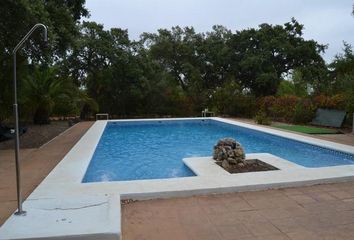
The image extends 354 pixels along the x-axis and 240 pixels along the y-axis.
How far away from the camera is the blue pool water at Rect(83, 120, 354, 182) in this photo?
25.5 feet

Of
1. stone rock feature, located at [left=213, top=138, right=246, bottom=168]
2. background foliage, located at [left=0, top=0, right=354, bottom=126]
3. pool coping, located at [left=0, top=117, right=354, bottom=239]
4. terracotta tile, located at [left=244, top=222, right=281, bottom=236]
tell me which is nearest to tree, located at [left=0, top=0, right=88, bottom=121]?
background foliage, located at [left=0, top=0, right=354, bottom=126]

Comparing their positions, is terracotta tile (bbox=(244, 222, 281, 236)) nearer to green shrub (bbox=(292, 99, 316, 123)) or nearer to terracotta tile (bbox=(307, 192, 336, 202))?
terracotta tile (bbox=(307, 192, 336, 202))

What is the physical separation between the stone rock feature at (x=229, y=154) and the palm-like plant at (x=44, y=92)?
966 centimetres

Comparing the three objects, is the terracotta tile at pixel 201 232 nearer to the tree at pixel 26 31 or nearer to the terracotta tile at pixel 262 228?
the terracotta tile at pixel 262 228

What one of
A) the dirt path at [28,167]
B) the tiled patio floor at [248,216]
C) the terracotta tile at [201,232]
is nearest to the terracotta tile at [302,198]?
the tiled patio floor at [248,216]

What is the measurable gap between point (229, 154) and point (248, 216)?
3.00 meters

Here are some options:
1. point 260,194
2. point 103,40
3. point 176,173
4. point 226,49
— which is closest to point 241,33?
point 226,49

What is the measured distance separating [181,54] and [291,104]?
10.3 m

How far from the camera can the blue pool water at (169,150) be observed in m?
7.78

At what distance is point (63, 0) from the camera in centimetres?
1048

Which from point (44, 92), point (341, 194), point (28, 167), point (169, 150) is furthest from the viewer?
point (44, 92)

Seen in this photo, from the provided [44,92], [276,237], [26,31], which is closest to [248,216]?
[276,237]

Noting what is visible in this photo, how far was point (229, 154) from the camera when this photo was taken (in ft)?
24.0

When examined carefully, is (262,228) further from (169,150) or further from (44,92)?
(44,92)
